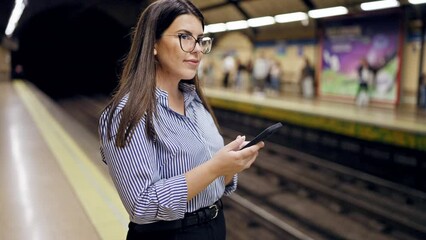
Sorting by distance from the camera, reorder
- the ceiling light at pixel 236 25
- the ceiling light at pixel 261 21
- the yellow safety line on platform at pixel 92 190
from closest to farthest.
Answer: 1. the yellow safety line on platform at pixel 92 190
2. the ceiling light at pixel 261 21
3. the ceiling light at pixel 236 25

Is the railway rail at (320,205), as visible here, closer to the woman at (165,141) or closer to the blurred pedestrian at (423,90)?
the blurred pedestrian at (423,90)

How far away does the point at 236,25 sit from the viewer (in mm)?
16422

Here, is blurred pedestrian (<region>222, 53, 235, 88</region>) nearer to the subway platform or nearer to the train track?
the train track

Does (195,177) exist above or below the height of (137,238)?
above

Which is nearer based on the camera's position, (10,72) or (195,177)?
(195,177)

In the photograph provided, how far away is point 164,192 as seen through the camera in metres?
1.07

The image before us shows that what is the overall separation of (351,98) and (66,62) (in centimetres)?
2451

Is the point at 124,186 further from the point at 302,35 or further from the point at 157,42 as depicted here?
the point at 302,35

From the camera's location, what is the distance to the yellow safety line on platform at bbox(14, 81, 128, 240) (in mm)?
2451

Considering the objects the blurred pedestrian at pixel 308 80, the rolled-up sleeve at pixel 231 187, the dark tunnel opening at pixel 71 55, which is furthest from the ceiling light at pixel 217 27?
the rolled-up sleeve at pixel 231 187

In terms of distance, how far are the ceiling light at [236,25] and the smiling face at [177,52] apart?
14569mm

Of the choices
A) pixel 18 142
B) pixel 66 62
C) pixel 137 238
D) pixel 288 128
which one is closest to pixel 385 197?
pixel 288 128

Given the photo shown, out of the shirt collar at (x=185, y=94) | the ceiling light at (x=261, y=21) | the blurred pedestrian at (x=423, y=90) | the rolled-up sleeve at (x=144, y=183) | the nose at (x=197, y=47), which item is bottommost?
the blurred pedestrian at (x=423, y=90)

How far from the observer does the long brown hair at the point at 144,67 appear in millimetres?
1098
